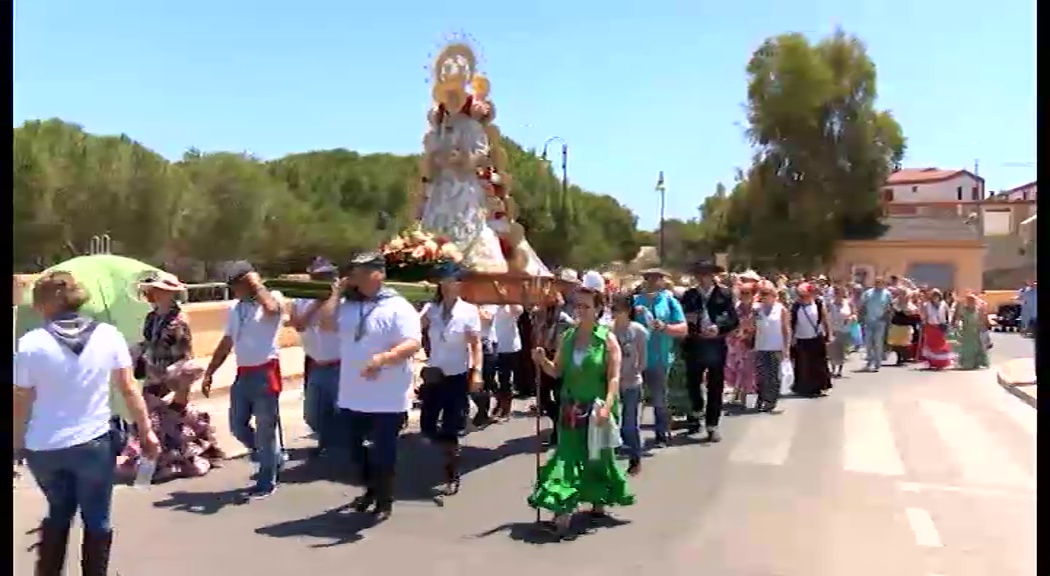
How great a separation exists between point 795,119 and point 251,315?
3499 centimetres

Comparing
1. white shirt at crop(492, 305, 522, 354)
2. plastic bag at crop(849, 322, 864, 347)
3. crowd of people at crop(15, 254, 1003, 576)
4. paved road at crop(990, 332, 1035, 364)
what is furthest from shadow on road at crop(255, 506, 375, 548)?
paved road at crop(990, 332, 1035, 364)

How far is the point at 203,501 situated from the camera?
736cm

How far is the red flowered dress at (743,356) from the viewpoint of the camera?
42.6ft

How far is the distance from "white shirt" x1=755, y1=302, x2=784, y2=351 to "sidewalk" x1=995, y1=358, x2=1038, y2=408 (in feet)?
9.60

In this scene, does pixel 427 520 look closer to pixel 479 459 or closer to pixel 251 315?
pixel 251 315

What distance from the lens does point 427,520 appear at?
275 inches

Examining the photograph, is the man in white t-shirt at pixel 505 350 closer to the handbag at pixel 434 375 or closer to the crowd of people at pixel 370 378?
the crowd of people at pixel 370 378

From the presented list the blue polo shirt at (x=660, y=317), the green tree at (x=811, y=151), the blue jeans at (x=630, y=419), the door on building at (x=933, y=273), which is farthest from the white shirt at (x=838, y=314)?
the door on building at (x=933, y=273)

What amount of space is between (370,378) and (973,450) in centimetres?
604

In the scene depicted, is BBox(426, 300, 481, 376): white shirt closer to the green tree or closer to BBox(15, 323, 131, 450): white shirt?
BBox(15, 323, 131, 450): white shirt

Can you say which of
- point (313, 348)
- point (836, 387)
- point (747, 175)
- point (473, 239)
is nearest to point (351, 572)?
point (313, 348)

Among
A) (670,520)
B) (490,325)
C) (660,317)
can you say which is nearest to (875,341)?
(490,325)

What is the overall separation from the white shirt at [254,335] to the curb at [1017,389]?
9708 mm

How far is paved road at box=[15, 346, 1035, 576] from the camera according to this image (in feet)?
19.7
